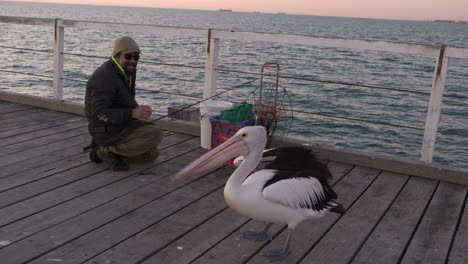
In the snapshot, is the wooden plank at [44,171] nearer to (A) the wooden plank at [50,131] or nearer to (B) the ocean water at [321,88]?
(A) the wooden plank at [50,131]

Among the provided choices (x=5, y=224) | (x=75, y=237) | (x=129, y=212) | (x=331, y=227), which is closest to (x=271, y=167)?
(x=331, y=227)

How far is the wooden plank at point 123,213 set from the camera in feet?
10.8

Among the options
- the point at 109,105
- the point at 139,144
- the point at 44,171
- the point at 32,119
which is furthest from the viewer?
the point at 32,119

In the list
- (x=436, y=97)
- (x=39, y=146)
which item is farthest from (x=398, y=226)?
(x=39, y=146)

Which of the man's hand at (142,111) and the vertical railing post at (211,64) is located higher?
the vertical railing post at (211,64)

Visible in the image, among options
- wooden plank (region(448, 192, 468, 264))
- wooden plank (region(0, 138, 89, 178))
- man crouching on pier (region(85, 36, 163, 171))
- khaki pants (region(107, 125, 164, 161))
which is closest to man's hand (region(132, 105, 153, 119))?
man crouching on pier (region(85, 36, 163, 171))

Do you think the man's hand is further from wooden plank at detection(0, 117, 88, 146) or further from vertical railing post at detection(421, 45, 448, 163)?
vertical railing post at detection(421, 45, 448, 163)

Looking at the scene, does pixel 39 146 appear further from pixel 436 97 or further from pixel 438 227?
pixel 436 97

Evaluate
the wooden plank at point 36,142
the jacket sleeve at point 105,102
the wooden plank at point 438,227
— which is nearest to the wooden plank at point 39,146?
the wooden plank at point 36,142

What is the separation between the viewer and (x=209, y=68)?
5965mm

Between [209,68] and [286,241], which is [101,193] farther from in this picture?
[209,68]

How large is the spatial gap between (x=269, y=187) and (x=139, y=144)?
2.03 m

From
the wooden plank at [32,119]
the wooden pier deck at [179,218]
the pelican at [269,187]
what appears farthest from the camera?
the wooden plank at [32,119]

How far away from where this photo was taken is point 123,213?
3904 mm
